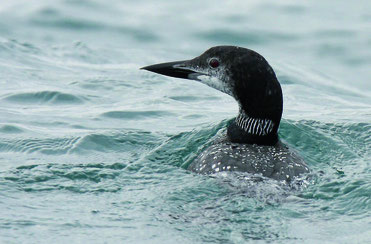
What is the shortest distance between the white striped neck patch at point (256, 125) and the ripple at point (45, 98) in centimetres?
323

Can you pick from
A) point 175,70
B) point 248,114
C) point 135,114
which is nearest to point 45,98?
point 135,114

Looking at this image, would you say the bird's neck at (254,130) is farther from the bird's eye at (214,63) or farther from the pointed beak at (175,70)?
the pointed beak at (175,70)

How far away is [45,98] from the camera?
9781 millimetres

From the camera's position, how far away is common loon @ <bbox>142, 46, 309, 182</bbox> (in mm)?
6512

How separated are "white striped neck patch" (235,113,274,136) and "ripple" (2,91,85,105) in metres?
3.23

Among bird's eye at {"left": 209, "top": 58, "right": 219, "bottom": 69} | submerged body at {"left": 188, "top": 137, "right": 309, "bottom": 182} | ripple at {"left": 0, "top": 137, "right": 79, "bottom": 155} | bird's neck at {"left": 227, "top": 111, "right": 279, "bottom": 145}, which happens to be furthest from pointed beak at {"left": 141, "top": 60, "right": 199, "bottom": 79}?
ripple at {"left": 0, "top": 137, "right": 79, "bottom": 155}

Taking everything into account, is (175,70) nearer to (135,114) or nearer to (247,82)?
(247,82)

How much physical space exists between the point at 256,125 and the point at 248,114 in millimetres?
114

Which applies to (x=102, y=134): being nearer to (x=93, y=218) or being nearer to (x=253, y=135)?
(x=253, y=135)

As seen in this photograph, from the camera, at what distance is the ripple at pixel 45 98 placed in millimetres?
9711

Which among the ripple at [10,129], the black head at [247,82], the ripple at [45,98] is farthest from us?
the ripple at [45,98]

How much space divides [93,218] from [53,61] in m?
5.87

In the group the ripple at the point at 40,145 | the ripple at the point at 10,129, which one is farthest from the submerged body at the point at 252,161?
the ripple at the point at 10,129

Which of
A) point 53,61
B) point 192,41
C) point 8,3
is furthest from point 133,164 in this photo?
point 8,3
